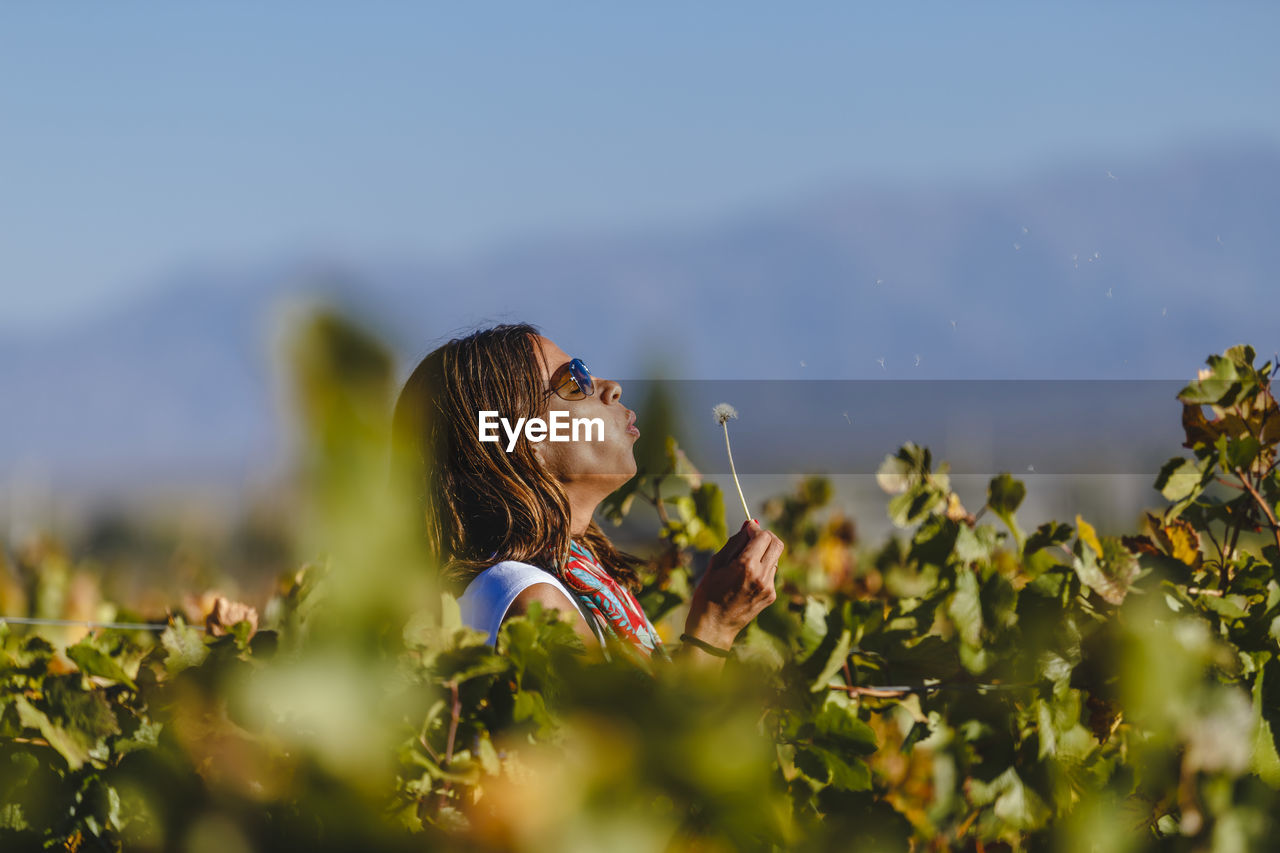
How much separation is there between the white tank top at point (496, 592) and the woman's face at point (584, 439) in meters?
0.21

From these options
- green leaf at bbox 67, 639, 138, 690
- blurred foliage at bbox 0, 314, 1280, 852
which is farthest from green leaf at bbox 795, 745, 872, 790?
green leaf at bbox 67, 639, 138, 690

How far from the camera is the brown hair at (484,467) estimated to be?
1717mm

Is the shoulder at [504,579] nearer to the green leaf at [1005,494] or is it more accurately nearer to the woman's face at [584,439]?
the woman's face at [584,439]

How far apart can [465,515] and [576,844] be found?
109 cm

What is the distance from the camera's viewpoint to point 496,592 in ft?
5.15

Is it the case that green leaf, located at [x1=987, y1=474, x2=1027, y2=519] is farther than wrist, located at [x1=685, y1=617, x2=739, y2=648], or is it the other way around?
green leaf, located at [x1=987, y1=474, x2=1027, y2=519]

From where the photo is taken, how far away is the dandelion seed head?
1.77 meters

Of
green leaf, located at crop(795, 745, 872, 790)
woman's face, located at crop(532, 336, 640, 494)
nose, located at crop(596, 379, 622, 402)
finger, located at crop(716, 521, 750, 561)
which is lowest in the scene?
green leaf, located at crop(795, 745, 872, 790)

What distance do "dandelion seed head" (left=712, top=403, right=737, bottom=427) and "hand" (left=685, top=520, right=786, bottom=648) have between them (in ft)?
0.86

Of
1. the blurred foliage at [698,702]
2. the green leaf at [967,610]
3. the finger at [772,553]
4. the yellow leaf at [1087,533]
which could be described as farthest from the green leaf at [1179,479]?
the finger at [772,553]

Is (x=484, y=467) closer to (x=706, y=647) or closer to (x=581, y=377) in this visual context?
(x=581, y=377)

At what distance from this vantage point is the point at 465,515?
5.82ft

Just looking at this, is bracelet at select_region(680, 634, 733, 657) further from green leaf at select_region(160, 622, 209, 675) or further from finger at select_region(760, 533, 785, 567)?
green leaf at select_region(160, 622, 209, 675)

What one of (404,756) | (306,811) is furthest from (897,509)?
(306,811)
